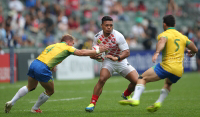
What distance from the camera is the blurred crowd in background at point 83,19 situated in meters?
20.1

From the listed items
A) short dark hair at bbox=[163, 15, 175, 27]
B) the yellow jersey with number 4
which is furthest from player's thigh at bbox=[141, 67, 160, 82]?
the yellow jersey with number 4

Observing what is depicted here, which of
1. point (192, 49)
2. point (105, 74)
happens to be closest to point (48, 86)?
point (105, 74)

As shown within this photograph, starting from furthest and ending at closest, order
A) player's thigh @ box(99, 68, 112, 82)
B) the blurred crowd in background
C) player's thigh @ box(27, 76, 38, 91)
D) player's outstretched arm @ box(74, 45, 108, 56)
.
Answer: the blurred crowd in background → player's thigh @ box(99, 68, 112, 82) → player's thigh @ box(27, 76, 38, 91) → player's outstretched arm @ box(74, 45, 108, 56)

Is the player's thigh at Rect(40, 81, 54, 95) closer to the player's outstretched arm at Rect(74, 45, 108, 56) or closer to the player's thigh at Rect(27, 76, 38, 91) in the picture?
the player's thigh at Rect(27, 76, 38, 91)

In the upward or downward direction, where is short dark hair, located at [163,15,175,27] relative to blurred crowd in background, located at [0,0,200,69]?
upward

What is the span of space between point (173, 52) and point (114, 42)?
1781 mm

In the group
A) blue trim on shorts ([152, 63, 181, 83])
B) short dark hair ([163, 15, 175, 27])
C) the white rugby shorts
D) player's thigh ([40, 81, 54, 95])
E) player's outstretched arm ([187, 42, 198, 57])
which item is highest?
short dark hair ([163, 15, 175, 27])

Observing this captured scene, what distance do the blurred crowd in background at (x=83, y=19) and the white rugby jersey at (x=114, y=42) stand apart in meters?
8.80

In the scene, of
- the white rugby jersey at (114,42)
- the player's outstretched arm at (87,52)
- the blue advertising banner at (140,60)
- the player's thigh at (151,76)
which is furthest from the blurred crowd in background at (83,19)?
the player's thigh at (151,76)

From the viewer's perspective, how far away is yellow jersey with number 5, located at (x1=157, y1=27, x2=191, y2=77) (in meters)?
7.69

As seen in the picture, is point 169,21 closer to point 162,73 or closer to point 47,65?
point 162,73

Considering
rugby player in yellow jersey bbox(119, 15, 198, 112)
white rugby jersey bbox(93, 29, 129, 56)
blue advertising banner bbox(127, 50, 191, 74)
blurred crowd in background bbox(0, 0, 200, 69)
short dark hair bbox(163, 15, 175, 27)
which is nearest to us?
rugby player in yellow jersey bbox(119, 15, 198, 112)

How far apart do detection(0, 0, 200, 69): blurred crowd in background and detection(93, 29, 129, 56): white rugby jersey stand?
880 cm

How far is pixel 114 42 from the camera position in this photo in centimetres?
903
